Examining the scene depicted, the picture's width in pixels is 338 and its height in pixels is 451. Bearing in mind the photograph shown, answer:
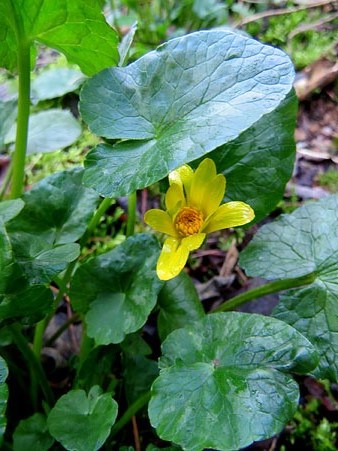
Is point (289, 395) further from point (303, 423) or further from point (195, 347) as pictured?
point (303, 423)

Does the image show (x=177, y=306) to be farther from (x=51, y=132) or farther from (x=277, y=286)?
(x=51, y=132)

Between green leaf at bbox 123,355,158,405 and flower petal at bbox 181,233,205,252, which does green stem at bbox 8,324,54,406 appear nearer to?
green leaf at bbox 123,355,158,405

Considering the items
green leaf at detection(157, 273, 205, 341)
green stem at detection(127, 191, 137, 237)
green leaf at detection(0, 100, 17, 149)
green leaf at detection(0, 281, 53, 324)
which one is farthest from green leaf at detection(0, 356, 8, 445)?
green leaf at detection(0, 100, 17, 149)

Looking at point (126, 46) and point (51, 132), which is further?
point (51, 132)

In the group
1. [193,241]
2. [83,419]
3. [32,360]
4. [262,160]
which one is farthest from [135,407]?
[262,160]

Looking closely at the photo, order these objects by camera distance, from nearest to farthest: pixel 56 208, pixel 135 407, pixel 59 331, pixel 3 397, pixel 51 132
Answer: pixel 3 397, pixel 135 407, pixel 56 208, pixel 59 331, pixel 51 132

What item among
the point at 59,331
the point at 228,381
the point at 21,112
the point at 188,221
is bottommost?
the point at 59,331
